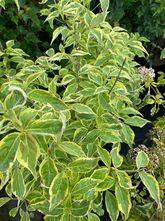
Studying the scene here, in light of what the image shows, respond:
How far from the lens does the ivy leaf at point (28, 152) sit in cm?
90

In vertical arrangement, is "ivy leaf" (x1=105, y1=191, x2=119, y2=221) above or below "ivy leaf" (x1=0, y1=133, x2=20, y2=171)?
below

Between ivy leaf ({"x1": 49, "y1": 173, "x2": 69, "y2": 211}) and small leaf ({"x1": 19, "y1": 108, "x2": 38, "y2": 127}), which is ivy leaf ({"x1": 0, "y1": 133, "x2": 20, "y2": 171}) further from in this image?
ivy leaf ({"x1": 49, "y1": 173, "x2": 69, "y2": 211})

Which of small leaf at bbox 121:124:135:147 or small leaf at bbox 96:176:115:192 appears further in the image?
small leaf at bbox 121:124:135:147

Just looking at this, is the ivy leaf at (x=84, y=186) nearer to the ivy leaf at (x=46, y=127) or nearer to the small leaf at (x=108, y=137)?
the small leaf at (x=108, y=137)

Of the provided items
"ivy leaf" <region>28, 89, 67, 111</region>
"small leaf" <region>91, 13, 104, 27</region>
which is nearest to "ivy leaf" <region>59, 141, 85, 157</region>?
"ivy leaf" <region>28, 89, 67, 111</region>

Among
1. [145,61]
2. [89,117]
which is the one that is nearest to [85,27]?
[89,117]

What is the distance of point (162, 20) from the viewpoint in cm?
265

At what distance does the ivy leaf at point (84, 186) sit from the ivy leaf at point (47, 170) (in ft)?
0.28

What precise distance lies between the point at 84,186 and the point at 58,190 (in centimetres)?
10

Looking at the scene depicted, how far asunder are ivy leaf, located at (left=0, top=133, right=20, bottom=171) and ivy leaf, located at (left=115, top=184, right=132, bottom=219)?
1.25 ft

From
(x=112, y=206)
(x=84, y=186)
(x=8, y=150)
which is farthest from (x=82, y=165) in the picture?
(x=8, y=150)

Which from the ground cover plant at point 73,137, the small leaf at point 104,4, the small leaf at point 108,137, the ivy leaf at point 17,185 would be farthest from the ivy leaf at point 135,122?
the ivy leaf at point 17,185

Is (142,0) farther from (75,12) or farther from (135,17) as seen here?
(75,12)

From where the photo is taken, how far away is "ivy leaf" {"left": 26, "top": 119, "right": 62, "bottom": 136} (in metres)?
0.89
